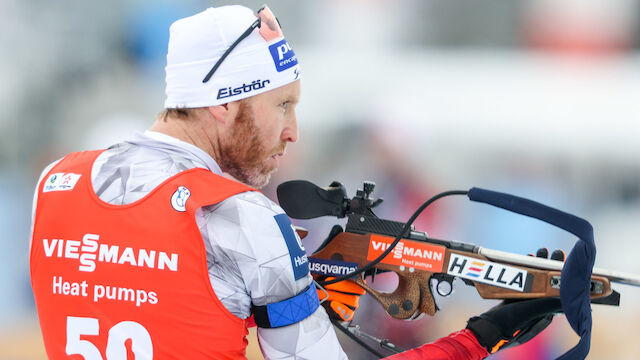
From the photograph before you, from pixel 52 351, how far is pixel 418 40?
390 cm

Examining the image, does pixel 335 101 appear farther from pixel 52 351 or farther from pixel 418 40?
pixel 52 351

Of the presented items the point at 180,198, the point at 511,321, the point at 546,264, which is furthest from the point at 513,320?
the point at 180,198

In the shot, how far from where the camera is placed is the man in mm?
1255

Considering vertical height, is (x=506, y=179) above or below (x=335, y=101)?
below

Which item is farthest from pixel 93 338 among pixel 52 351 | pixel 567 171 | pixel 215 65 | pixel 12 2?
pixel 12 2

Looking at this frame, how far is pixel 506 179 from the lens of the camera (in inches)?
171

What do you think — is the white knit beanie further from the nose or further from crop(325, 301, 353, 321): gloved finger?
crop(325, 301, 353, 321): gloved finger

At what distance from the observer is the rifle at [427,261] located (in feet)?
4.77

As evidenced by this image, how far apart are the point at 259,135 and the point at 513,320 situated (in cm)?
78

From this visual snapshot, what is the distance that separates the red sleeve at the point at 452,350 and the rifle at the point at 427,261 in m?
0.09

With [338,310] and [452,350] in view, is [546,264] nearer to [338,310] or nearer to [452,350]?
[452,350]

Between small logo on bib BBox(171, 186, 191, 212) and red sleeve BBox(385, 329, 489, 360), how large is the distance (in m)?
0.58

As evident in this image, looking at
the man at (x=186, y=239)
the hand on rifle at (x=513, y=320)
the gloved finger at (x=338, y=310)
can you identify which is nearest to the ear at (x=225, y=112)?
the man at (x=186, y=239)

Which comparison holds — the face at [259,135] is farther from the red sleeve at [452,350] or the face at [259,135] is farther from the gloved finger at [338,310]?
the red sleeve at [452,350]
